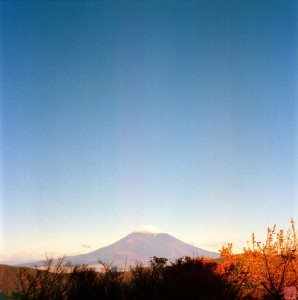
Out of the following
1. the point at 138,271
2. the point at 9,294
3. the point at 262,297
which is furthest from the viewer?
the point at 9,294

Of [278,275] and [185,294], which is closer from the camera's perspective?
[185,294]

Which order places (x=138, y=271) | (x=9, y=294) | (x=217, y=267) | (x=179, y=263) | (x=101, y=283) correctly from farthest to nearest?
1. (x=9, y=294)
2. (x=179, y=263)
3. (x=217, y=267)
4. (x=138, y=271)
5. (x=101, y=283)

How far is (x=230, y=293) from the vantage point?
24.0 metres

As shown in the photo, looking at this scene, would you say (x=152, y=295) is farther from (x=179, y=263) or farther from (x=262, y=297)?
(x=179, y=263)

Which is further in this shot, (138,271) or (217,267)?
(217,267)

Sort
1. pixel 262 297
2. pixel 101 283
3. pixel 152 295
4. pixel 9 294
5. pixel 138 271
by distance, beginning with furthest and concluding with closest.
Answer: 1. pixel 9 294
2. pixel 262 297
3. pixel 138 271
4. pixel 101 283
5. pixel 152 295

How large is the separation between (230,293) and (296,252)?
195 inches

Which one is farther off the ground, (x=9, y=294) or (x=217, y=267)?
(x=217, y=267)

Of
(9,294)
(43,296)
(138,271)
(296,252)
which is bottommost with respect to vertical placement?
(9,294)

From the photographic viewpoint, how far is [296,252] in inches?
913

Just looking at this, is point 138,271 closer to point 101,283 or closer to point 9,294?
point 101,283

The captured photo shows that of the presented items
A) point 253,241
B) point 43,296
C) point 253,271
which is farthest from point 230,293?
point 43,296

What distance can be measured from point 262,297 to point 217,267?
468cm

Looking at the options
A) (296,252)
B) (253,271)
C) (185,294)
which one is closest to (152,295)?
(185,294)
